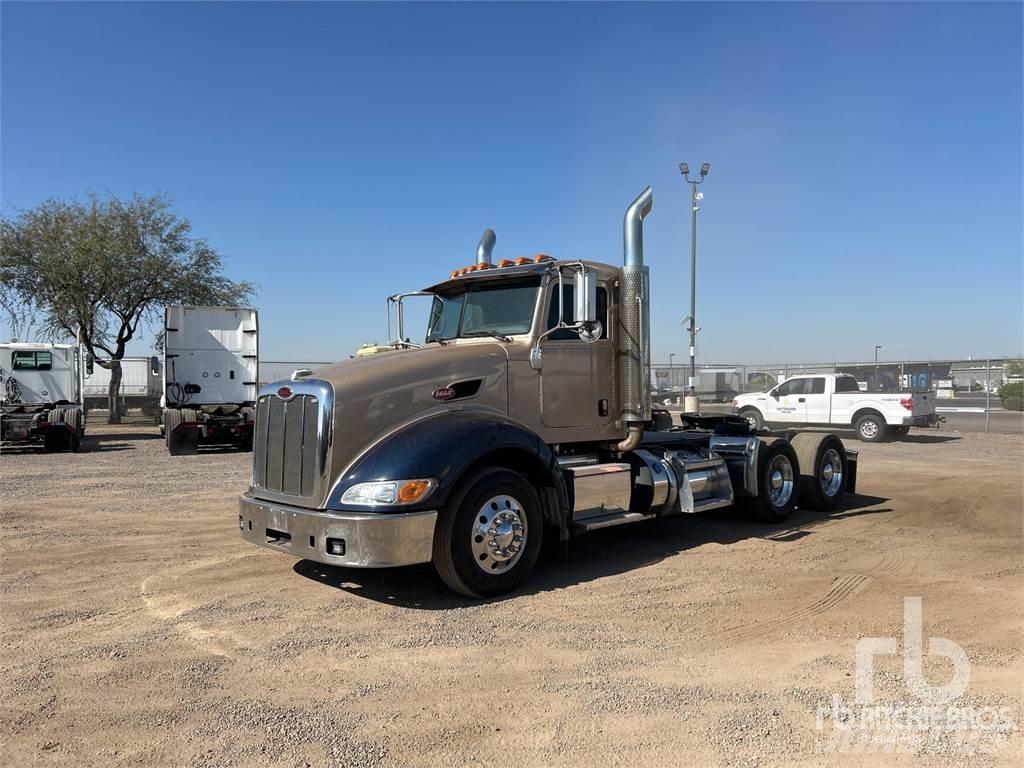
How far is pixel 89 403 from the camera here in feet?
98.5

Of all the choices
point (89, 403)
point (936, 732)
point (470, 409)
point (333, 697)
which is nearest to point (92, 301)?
point (89, 403)

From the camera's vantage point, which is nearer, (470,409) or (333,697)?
(333,697)

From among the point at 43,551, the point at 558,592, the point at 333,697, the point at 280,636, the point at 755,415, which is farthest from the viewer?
the point at 755,415

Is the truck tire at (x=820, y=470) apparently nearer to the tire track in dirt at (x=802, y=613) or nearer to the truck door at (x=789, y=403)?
the tire track in dirt at (x=802, y=613)

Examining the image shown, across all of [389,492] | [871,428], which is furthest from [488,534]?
[871,428]

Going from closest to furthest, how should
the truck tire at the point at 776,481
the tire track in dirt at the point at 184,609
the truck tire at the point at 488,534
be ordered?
1. the tire track in dirt at the point at 184,609
2. the truck tire at the point at 488,534
3. the truck tire at the point at 776,481

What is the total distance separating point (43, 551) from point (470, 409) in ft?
14.6

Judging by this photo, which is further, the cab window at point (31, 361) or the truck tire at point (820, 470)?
the cab window at point (31, 361)

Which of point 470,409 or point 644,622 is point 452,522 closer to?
point 470,409

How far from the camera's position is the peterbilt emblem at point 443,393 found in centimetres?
556

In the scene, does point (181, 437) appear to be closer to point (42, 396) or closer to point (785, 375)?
point (42, 396)

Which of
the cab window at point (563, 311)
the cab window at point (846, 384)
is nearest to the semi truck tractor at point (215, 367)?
the cab window at point (563, 311)

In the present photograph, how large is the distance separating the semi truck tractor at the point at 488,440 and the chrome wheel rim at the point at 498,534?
0.4 inches

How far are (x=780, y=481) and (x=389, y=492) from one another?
215 inches
